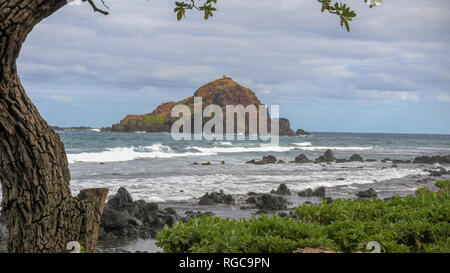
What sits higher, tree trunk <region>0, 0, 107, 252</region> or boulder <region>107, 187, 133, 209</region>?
tree trunk <region>0, 0, 107, 252</region>

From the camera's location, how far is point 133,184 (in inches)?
697

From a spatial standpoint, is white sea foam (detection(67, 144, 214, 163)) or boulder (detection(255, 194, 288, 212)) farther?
white sea foam (detection(67, 144, 214, 163))

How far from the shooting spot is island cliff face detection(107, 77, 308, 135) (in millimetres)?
92312

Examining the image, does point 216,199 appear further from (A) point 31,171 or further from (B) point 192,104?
(B) point 192,104

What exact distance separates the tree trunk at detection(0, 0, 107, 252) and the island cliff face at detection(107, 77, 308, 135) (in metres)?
84.1

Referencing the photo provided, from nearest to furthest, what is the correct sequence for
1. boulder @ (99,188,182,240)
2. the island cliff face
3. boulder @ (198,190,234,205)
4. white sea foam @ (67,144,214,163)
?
1. boulder @ (99,188,182,240)
2. boulder @ (198,190,234,205)
3. white sea foam @ (67,144,214,163)
4. the island cliff face

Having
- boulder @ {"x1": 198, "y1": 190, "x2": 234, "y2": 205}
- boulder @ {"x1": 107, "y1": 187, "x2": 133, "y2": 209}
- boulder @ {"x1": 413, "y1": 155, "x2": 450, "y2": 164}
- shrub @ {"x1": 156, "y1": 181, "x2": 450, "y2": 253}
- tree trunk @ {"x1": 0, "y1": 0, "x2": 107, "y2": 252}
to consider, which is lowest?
boulder @ {"x1": 413, "y1": 155, "x2": 450, "y2": 164}

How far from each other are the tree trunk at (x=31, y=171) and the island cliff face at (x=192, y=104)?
84.1 metres

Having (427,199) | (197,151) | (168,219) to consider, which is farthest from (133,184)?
(197,151)

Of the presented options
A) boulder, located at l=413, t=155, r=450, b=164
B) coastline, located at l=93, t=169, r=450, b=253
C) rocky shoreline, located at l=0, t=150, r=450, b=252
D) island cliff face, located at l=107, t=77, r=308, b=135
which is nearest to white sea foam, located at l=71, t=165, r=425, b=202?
coastline, located at l=93, t=169, r=450, b=253

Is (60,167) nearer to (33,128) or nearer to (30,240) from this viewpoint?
(33,128)

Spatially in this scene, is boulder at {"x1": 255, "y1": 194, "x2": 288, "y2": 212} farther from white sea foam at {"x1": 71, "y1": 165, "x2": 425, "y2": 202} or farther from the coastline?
white sea foam at {"x1": 71, "y1": 165, "x2": 425, "y2": 202}
